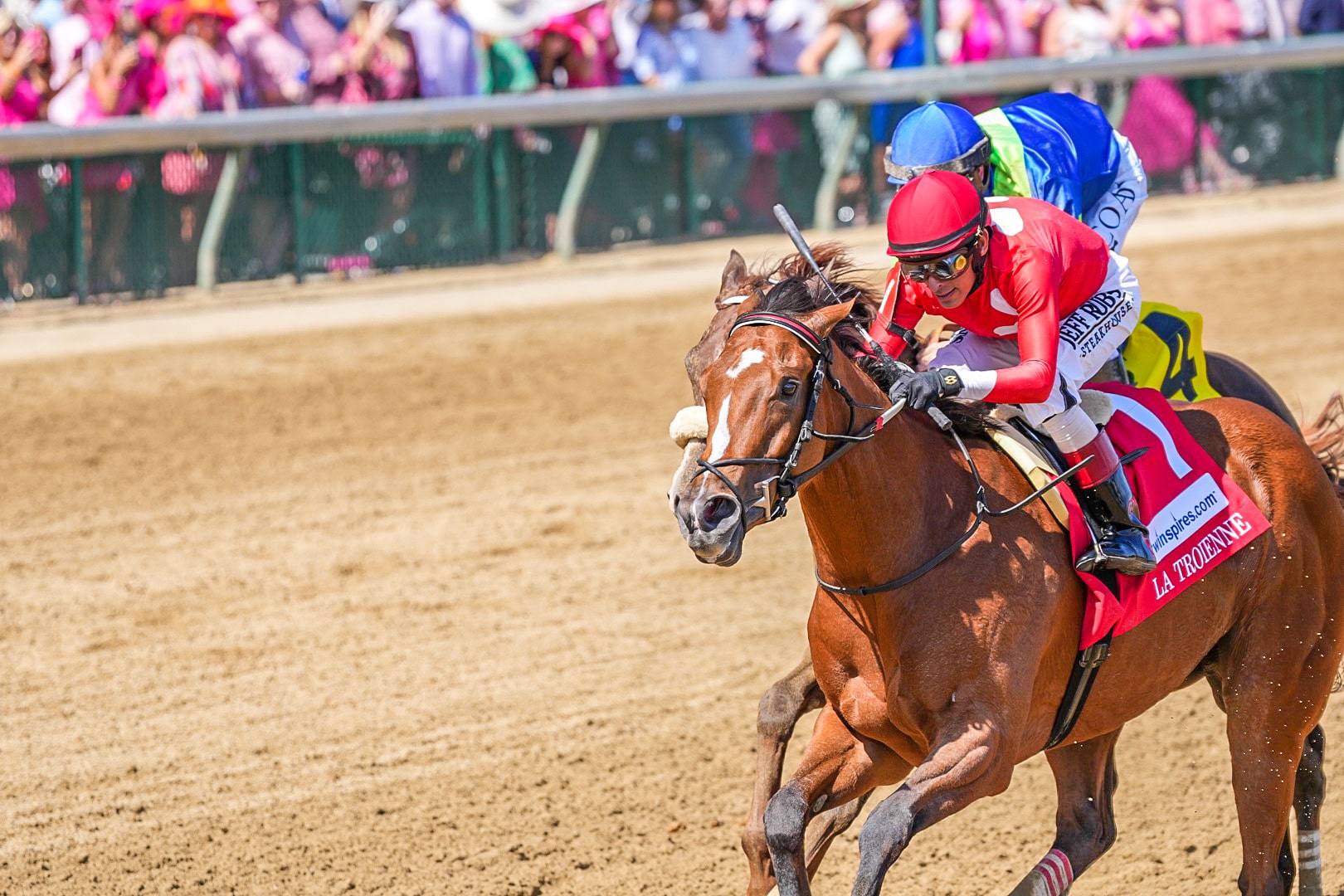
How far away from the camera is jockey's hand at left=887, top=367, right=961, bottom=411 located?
11.4ft

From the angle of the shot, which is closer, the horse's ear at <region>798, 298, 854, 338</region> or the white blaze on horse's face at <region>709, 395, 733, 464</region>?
the white blaze on horse's face at <region>709, 395, 733, 464</region>

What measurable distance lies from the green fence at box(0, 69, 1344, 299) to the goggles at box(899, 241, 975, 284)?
23.9 ft

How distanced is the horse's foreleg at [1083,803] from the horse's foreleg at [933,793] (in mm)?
626

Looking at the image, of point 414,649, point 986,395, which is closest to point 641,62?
point 414,649

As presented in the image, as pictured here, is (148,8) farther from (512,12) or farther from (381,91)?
(512,12)

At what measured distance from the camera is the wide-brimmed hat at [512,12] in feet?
36.5

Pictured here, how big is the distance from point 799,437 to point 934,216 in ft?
2.05

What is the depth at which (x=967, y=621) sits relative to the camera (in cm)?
366

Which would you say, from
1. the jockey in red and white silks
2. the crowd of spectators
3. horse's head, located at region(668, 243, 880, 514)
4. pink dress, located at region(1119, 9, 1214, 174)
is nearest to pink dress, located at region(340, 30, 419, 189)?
the crowd of spectators

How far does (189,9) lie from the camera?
1009cm

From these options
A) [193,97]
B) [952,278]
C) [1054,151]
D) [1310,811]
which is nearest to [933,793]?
[952,278]

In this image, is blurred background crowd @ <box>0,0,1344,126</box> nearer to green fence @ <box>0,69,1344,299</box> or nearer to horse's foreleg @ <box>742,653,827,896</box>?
green fence @ <box>0,69,1344,299</box>

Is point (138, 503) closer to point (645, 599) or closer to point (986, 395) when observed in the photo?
point (645, 599)

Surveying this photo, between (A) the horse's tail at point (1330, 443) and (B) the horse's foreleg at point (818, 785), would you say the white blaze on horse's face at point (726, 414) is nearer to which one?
(B) the horse's foreleg at point (818, 785)
